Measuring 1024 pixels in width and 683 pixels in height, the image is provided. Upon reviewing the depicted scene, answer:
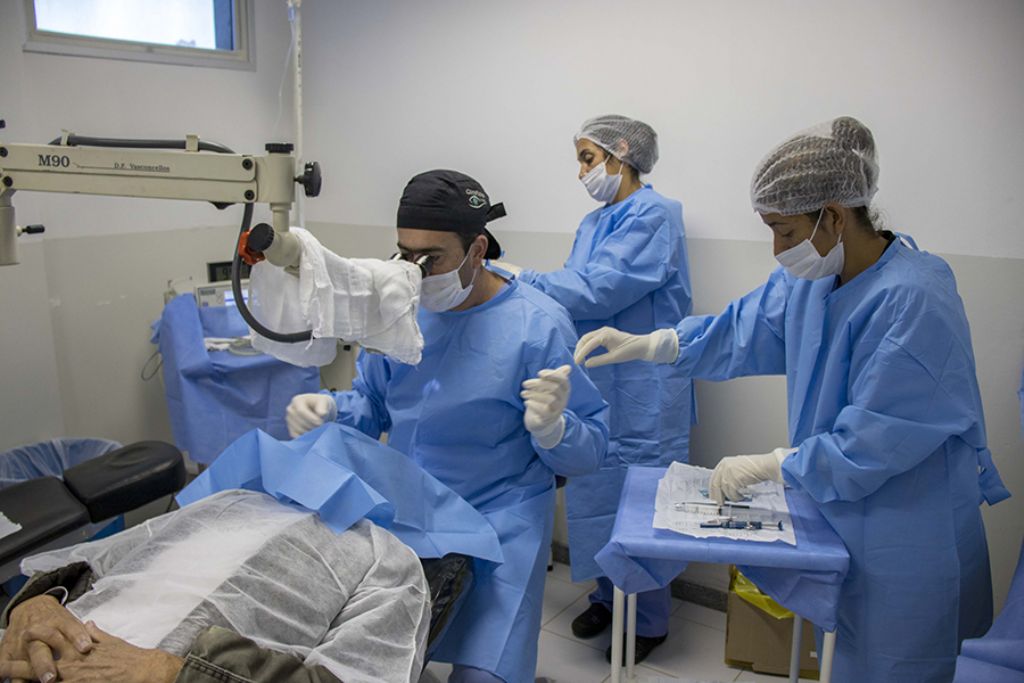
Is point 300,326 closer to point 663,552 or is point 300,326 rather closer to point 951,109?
point 663,552

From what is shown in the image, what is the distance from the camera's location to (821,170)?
1.54 m

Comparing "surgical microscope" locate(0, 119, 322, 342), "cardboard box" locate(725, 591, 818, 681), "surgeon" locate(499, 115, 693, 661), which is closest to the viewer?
"surgical microscope" locate(0, 119, 322, 342)

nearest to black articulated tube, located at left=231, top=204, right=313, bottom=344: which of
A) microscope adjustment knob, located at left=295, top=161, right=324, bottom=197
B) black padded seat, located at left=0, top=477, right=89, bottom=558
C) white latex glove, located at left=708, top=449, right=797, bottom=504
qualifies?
microscope adjustment knob, located at left=295, top=161, right=324, bottom=197

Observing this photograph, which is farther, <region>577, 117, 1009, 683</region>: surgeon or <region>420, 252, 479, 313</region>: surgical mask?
<region>420, 252, 479, 313</region>: surgical mask

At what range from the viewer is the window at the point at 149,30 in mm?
2946

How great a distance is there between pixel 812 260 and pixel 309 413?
108 cm

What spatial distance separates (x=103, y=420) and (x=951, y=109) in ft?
10.2

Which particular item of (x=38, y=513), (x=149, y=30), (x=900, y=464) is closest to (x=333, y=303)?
(x=900, y=464)

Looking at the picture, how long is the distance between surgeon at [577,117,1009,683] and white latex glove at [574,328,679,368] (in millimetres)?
366

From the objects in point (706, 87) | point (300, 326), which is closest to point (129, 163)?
point (300, 326)

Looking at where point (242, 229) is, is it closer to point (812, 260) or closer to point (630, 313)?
point (812, 260)

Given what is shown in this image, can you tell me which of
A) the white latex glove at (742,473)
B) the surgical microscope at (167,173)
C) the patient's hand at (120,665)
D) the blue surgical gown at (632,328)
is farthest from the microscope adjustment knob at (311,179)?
the blue surgical gown at (632,328)

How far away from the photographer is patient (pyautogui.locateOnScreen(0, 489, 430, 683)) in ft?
3.50

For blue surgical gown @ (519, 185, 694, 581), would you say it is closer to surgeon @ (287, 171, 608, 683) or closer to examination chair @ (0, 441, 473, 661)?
surgeon @ (287, 171, 608, 683)
